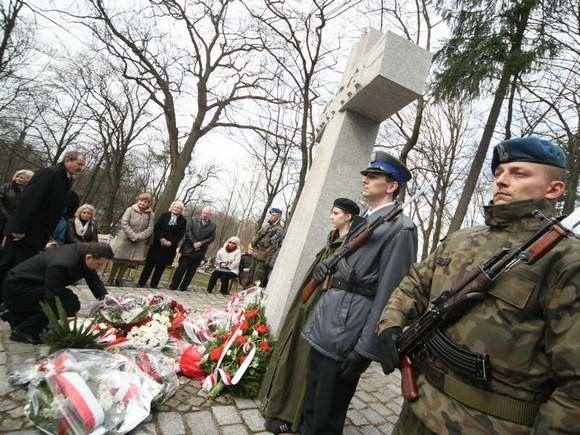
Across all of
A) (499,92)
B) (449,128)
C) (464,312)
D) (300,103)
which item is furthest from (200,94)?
(464,312)

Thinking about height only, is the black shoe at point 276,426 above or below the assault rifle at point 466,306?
below

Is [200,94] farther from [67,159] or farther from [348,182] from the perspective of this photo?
[348,182]

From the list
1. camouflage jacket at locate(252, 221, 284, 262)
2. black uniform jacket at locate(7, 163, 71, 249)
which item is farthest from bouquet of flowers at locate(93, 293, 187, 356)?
camouflage jacket at locate(252, 221, 284, 262)

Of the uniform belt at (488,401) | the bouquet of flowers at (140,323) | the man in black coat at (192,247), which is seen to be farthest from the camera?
the man in black coat at (192,247)

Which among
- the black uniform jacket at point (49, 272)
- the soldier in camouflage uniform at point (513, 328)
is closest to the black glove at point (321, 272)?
the soldier in camouflage uniform at point (513, 328)

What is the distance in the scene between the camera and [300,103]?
13.1 metres

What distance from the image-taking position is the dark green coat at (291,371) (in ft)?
9.52

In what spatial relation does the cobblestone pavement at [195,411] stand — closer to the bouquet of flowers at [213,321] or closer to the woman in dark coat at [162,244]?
the bouquet of flowers at [213,321]

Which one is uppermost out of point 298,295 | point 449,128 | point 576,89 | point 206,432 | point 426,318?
point 449,128

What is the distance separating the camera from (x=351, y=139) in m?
3.88

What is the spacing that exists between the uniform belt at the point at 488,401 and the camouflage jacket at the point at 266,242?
738 cm

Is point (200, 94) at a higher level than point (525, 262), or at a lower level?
higher

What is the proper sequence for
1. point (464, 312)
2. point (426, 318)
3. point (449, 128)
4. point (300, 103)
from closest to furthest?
point (464, 312) → point (426, 318) → point (300, 103) → point (449, 128)

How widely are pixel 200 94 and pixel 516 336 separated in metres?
14.3
